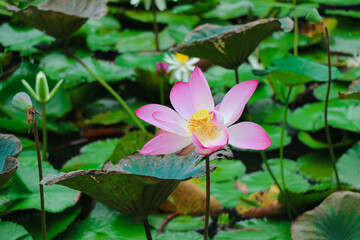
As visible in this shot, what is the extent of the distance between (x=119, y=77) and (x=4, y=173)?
892 mm

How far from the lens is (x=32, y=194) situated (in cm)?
87

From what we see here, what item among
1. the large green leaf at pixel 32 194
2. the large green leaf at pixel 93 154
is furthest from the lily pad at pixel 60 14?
Answer: the large green leaf at pixel 32 194

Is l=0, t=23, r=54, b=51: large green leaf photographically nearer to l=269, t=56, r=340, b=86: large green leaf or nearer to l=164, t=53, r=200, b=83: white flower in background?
l=164, t=53, r=200, b=83: white flower in background

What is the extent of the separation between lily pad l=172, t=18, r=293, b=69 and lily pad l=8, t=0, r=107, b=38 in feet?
1.27

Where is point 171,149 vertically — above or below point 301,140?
above

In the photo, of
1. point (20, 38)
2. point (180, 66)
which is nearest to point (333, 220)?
point (180, 66)

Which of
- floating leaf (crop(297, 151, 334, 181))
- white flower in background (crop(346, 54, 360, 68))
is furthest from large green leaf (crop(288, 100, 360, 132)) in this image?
white flower in background (crop(346, 54, 360, 68))

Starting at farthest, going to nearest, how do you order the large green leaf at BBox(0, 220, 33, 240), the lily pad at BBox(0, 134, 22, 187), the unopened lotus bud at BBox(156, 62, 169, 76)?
the unopened lotus bud at BBox(156, 62, 169, 76)
the large green leaf at BBox(0, 220, 33, 240)
the lily pad at BBox(0, 134, 22, 187)

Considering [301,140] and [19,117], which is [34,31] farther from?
[301,140]

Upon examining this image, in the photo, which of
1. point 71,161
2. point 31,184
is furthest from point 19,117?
point 31,184

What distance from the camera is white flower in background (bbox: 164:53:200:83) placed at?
1420mm

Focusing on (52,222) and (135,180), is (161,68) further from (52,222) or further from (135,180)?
(135,180)

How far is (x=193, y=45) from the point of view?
90 centimetres

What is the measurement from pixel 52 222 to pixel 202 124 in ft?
1.57
